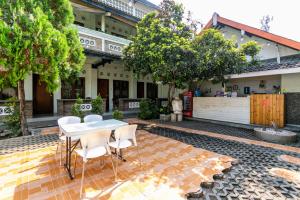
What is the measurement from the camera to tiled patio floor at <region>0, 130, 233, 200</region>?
9.67 feet

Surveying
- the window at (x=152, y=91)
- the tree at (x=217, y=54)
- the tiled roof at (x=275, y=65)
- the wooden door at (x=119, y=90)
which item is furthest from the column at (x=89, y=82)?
the tiled roof at (x=275, y=65)

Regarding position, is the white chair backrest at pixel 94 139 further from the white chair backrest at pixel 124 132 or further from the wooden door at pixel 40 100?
the wooden door at pixel 40 100

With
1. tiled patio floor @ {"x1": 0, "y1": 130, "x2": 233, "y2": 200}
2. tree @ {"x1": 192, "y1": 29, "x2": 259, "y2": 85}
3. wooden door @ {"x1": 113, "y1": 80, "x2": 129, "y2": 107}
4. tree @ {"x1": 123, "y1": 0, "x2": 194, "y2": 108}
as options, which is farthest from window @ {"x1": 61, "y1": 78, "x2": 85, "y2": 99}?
tree @ {"x1": 192, "y1": 29, "x2": 259, "y2": 85}

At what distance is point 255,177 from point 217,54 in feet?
19.5

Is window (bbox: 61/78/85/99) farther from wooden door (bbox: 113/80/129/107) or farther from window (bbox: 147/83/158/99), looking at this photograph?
window (bbox: 147/83/158/99)

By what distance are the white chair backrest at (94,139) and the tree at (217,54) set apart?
19.9 feet

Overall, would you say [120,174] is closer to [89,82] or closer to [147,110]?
[147,110]

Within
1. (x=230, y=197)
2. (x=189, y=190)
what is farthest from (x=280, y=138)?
(x=189, y=190)

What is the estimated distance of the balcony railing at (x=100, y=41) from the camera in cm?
923

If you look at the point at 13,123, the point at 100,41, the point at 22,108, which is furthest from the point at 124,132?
the point at 100,41

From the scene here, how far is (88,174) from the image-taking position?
3.59 metres

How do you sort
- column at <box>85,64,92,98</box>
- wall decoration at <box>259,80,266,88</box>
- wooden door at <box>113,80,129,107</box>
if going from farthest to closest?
wooden door at <box>113,80,129,107</box>
column at <box>85,64,92,98</box>
wall decoration at <box>259,80,266,88</box>

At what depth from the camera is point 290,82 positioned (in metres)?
8.62

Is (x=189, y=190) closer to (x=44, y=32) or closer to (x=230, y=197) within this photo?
(x=230, y=197)
